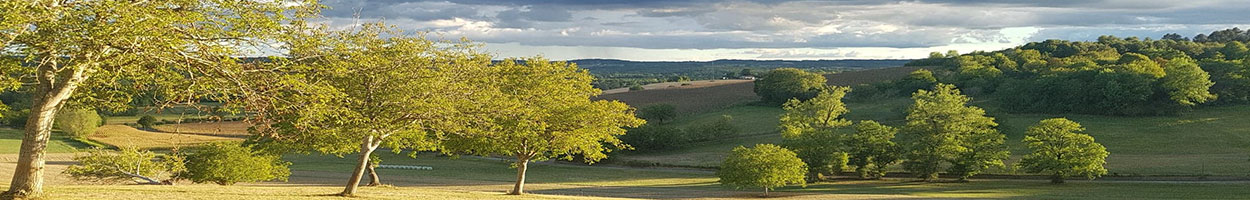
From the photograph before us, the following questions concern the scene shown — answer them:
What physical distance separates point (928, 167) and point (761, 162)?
1778 centimetres

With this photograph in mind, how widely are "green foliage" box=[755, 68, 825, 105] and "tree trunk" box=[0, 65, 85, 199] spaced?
397 feet

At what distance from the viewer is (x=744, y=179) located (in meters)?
62.5

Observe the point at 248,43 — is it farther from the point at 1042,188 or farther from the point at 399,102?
the point at 1042,188

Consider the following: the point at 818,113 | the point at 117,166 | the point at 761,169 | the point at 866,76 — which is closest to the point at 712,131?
the point at 818,113

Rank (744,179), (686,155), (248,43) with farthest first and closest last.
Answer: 1. (686,155)
2. (744,179)
3. (248,43)

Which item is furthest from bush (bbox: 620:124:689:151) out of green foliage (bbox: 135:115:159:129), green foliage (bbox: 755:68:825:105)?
green foliage (bbox: 135:115:159:129)

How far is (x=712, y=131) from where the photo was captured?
106m

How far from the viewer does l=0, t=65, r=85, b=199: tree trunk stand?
19.3 metres

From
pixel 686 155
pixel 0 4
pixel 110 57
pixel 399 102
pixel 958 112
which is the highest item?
pixel 0 4

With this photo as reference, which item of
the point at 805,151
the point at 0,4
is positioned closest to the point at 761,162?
the point at 805,151

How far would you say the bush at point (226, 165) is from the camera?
50000 millimetres

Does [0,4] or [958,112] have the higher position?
[0,4]

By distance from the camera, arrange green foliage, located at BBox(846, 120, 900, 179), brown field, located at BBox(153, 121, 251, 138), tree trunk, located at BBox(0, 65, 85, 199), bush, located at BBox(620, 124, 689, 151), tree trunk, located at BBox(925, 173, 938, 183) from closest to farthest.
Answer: tree trunk, located at BBox(0, 65, 85, 199)
tree trunk, located at BBox(925, 173, 938, 183)
green foliage, located at BBox(846, 120, 900, 179)
bush, located at BBox(620, 124, 689, 151)
brown field, located at BBox(153, 121, 251, 138)

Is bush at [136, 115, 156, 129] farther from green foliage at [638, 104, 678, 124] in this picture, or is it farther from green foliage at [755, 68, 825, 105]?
green foliage at [755, 68, 825, 105]
